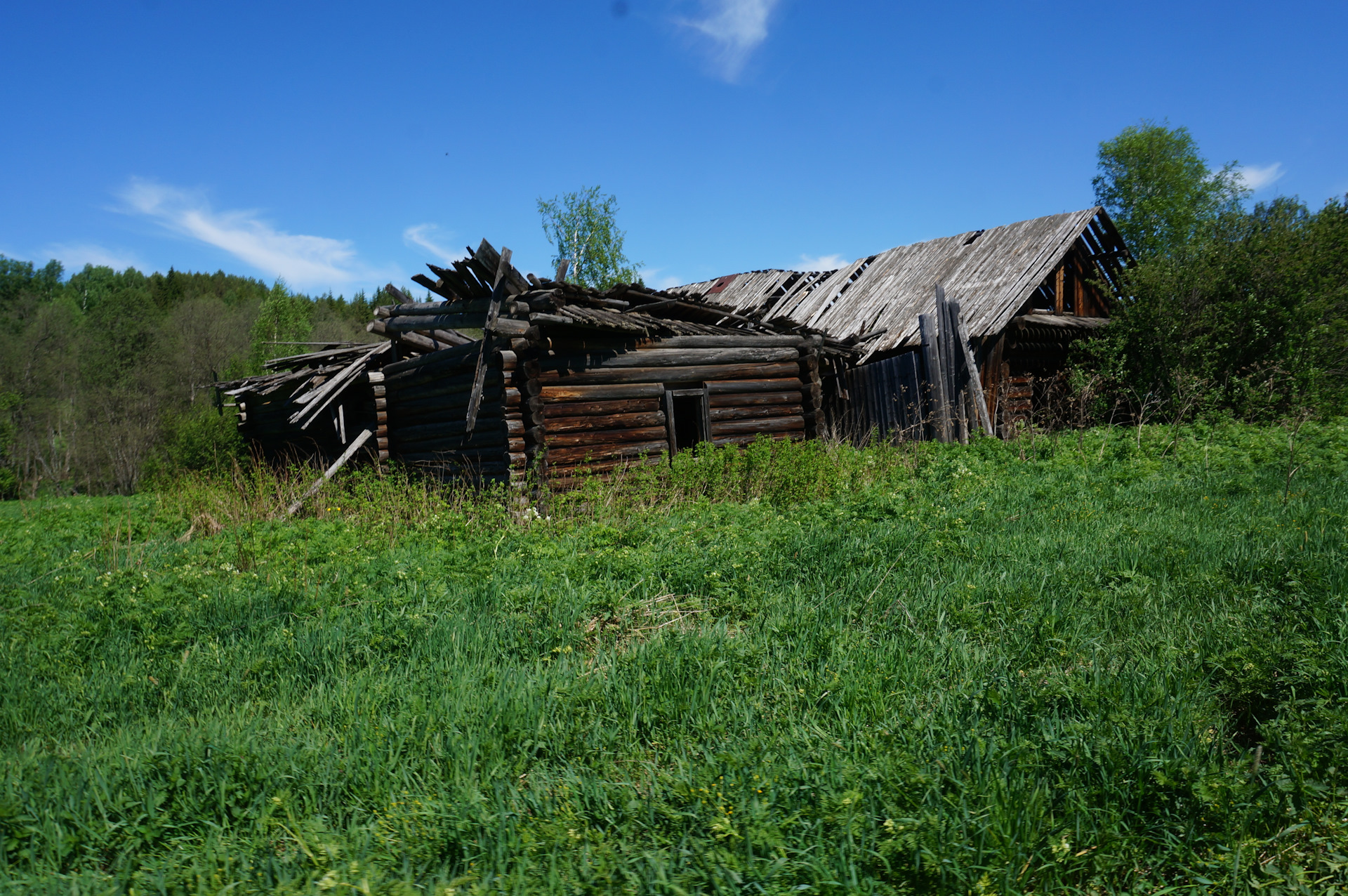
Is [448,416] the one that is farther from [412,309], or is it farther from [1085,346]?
[1085,346]

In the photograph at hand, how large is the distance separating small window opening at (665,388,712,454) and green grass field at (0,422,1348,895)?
615cm

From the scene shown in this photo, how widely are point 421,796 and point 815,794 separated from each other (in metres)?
1.28

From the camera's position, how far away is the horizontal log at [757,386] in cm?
A: 1278

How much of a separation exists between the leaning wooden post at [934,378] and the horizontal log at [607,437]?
19.8 ft

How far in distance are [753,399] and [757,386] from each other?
241 millimetres

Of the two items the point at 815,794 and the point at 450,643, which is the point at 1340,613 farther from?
the point at 450,643

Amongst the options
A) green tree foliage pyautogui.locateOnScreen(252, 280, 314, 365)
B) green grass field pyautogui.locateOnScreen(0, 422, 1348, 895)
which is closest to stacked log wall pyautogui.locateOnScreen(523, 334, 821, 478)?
green grass field pyautogui.locateOnScreen(0, 422, 1348, 895)

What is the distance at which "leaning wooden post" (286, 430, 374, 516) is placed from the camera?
10134 millimetres

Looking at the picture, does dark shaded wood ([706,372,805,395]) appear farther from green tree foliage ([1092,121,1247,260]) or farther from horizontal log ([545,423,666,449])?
green tree foliage ([1092,121,1247,260])

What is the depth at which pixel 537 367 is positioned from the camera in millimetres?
10789

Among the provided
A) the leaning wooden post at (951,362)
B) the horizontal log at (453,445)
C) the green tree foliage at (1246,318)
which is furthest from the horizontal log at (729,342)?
the green tree foliage at (1246,318)

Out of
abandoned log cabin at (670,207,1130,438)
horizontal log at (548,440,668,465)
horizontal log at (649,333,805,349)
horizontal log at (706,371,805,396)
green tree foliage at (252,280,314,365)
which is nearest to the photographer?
horizontal log at (548,440,668,465)

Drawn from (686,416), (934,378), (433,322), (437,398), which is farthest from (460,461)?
(934,378)

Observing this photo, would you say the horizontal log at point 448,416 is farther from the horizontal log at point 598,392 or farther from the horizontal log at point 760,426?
the horizontal log at point 760,426
